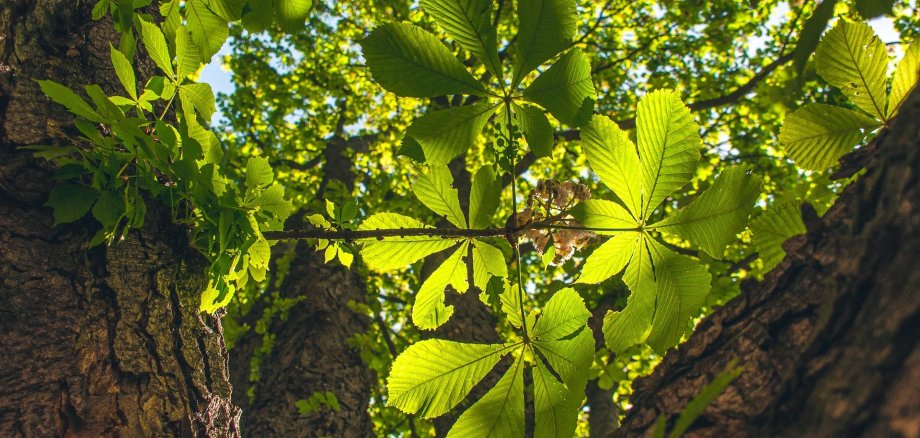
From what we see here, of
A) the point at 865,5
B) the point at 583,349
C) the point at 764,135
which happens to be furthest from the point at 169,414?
the point at 764,135

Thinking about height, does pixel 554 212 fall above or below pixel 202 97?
below

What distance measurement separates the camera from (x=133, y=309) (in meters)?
1.17

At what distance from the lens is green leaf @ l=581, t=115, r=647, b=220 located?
42.4 inches

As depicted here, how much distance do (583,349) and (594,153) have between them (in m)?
0.39

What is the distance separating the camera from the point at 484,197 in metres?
1.20

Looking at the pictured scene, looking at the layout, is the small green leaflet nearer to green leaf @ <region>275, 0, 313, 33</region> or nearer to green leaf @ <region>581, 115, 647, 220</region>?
green leaf @ <region>581, 115, 647, 220</region>

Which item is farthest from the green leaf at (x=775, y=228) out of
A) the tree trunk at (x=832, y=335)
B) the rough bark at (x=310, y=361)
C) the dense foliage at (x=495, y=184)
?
the rough bark at (x=310, y=361)

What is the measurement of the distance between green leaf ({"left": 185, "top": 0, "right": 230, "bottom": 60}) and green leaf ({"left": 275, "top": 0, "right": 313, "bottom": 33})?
0.15 meters

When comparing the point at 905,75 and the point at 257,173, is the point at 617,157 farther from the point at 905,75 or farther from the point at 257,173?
the point at 257,173

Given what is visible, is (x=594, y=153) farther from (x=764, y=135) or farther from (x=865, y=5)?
(x=764, y=135)

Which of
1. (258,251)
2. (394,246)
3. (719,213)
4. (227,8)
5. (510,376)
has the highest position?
(227,8)

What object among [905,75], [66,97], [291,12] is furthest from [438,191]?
[905,75]

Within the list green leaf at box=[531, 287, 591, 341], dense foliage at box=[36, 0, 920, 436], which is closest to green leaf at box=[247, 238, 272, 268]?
dense foliage at box=[36, 0, 920, 436]

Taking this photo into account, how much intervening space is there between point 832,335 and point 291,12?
1333mm
